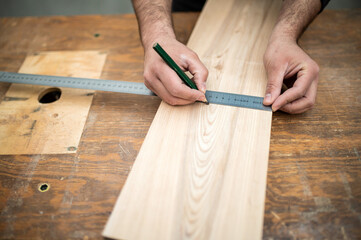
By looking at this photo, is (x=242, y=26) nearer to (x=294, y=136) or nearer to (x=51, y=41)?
(x=294, y=136)

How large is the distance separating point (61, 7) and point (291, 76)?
4.75m

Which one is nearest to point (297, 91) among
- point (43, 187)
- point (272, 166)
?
point (272, 166)

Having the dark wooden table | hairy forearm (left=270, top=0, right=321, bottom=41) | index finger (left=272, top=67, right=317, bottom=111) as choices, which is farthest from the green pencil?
hairy forearm (left=270, top=0, right=321, bottom=41)

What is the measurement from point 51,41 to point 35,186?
1242 millimetres

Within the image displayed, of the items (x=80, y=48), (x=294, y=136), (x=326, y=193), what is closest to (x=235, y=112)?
(x=294, y=136)

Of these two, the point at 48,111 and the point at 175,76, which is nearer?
the point at 175,76

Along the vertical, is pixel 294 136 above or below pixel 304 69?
below

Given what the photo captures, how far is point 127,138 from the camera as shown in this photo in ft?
4.76

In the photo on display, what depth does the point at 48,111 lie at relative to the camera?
5.26ft

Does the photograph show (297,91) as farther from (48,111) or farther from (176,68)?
(48,111)

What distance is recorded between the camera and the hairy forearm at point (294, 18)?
1.56 m

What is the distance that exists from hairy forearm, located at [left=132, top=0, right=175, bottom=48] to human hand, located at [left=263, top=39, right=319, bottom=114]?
628 millimetres

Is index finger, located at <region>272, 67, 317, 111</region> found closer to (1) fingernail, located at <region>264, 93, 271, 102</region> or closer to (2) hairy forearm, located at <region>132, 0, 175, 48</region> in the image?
(1) fingernail, located at <region>264, 93, 271, 102</region>

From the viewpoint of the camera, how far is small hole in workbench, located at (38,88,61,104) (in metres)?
1.76
